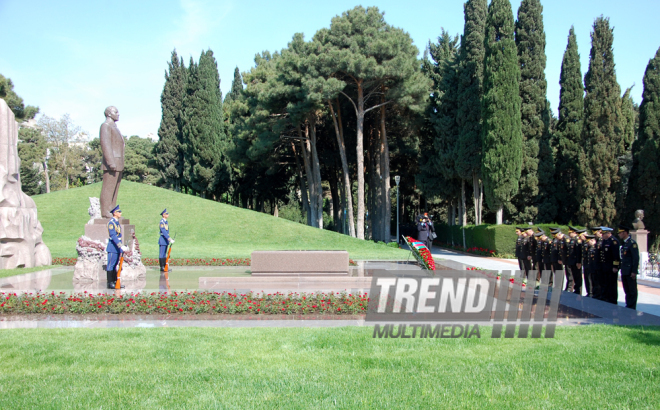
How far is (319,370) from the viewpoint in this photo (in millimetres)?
4562

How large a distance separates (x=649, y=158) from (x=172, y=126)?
36254 mm

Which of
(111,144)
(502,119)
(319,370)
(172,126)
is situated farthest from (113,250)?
(172,126)

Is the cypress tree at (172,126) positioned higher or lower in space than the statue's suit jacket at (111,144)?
higher

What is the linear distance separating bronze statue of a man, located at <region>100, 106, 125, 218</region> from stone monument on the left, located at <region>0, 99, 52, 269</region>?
9.28ft

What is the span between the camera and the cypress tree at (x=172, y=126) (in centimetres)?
4262

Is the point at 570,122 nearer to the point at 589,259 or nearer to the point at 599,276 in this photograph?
the point at 589,259

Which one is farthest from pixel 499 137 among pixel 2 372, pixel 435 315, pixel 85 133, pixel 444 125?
pixel 85 133

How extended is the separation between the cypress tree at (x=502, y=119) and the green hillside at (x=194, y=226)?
621 centimetres

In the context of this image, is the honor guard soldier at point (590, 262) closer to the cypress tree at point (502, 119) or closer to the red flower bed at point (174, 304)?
the red flower bed at point (174, 304)

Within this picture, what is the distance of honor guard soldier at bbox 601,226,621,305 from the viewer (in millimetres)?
8820

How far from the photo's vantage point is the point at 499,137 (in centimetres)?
2253

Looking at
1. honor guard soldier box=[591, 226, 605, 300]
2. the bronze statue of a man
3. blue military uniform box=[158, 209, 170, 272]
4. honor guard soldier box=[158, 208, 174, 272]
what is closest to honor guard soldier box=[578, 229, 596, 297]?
honor guard soldier box=[591, 226, 605, 300]

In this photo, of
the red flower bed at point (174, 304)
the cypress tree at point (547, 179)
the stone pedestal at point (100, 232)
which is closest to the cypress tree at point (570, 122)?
the cypress tree at point (547, 179)

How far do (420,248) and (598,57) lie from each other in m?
17.2
